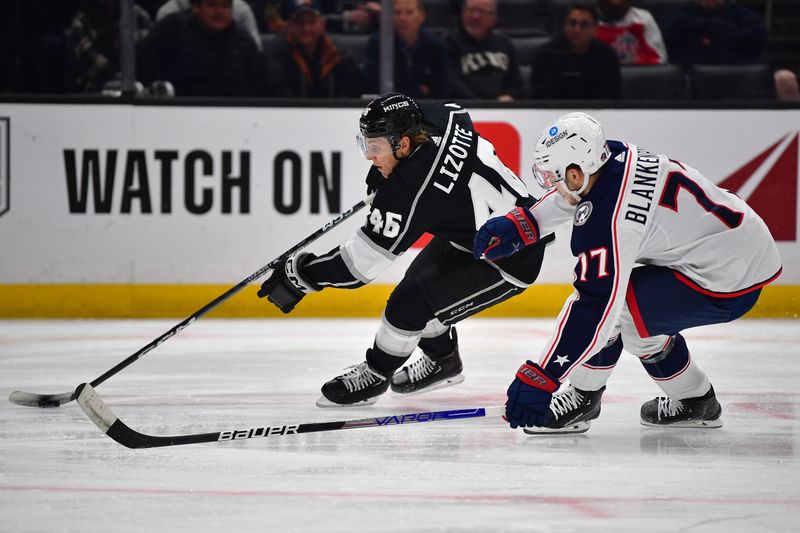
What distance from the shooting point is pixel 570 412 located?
10.2 feet

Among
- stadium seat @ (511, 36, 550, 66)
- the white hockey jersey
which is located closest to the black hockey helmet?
the white hockey jersey

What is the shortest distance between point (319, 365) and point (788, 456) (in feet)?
6.16

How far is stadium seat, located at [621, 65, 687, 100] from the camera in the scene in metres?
5.79

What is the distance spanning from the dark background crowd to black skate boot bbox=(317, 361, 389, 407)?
2387 millimetres

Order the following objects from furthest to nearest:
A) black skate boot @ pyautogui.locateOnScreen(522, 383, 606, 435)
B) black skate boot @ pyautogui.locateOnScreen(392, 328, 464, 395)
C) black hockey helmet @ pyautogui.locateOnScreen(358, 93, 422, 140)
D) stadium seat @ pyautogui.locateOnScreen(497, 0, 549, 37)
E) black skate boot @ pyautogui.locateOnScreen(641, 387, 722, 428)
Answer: stadium seat @ pyautogui.locateOnScreen(497, 0, 549, 37), black skate boot @ pyautogui.locateOnScreen(392, 328, 464, 395), black hockey helmet @ pyautogui.locateOnScreen(358, 93, 422, 140), black skate boot @ pyautogui.locateOnScreen(641, 387, 722, 428), black skate boot @ pyautogui.locateOnScreen(522, 383, 606, 435)

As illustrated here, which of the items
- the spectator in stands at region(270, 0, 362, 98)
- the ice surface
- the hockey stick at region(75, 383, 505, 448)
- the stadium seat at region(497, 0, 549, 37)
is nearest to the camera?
the ice surface

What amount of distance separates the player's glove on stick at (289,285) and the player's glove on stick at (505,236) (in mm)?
549

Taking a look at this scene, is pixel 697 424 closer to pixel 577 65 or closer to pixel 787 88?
pixel 577 65

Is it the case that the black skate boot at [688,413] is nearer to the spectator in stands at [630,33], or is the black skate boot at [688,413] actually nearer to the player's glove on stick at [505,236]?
the player's glove on stick at [505,236]

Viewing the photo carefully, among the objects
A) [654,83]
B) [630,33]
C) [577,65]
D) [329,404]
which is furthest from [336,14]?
[329,404]

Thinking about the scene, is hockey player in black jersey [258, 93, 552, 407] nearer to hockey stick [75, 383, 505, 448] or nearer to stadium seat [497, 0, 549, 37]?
hockey stick [75, 383, 505, 448]

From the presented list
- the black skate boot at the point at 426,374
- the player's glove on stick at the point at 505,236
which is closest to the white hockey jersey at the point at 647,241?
the player's glove on stick at the point at 505,236

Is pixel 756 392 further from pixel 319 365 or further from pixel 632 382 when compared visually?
pixel 319 365

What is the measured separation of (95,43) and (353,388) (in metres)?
2.78
